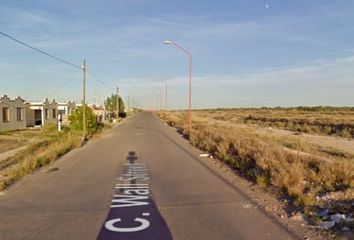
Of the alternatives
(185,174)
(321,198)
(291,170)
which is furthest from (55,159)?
(321,198)

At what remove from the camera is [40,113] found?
55.9 m

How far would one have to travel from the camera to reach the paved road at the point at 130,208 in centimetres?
612

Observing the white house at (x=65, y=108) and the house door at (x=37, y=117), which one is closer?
the house door at (x=37, y=117)

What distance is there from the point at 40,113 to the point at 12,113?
52.1 ft

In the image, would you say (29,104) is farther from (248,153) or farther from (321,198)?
(321,198)

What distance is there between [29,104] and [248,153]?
43401 mm

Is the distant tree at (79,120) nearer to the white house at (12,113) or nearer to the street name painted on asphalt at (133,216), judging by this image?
the white house at (12,113)

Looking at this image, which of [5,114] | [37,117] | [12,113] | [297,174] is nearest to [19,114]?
[12,113]

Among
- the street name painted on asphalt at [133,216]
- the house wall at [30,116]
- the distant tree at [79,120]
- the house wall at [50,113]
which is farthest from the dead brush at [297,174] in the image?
the house wall at [50,113]

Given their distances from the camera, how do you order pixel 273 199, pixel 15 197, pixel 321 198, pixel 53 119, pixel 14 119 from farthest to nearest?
pixel 53 119
pixel 14 119
pixel 15 197
pixel 273 199
pixel 321 198

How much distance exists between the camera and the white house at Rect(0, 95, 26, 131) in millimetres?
37281

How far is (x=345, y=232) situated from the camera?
605 centimetres

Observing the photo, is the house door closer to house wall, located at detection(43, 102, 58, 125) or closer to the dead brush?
house wall, located at detection(43, 102, 58, 125)

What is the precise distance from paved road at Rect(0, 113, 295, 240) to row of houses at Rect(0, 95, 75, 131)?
2788 centimetres
